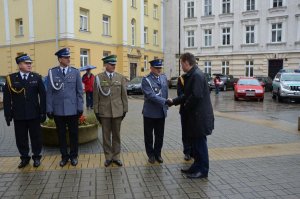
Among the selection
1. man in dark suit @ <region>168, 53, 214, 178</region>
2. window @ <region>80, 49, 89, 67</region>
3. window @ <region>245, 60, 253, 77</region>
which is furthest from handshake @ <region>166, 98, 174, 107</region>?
window @ <region>245, 60, 253, 77</region>

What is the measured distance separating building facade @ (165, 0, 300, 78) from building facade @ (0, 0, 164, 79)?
8.13m

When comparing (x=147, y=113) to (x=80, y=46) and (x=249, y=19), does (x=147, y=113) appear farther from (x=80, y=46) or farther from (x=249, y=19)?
(x=249, y=19)

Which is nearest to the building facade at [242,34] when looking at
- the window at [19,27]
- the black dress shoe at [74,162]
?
the window at [19,27]

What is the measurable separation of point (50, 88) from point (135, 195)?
250 centimetres

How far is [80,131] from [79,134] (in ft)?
0.23

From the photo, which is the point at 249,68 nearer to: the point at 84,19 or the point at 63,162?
the point at 84,19

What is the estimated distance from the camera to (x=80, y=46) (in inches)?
1079

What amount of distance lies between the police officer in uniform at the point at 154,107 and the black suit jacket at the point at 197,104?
78 cm

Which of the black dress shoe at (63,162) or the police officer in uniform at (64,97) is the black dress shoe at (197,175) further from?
the black dress shoe at (63,162)

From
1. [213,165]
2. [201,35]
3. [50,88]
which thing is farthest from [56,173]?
[201,35]

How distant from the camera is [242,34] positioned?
3778 cm

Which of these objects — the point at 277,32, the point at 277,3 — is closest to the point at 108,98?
the point at 277,32

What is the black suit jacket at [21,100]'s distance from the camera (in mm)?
5793

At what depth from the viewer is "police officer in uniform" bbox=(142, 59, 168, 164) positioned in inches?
239
